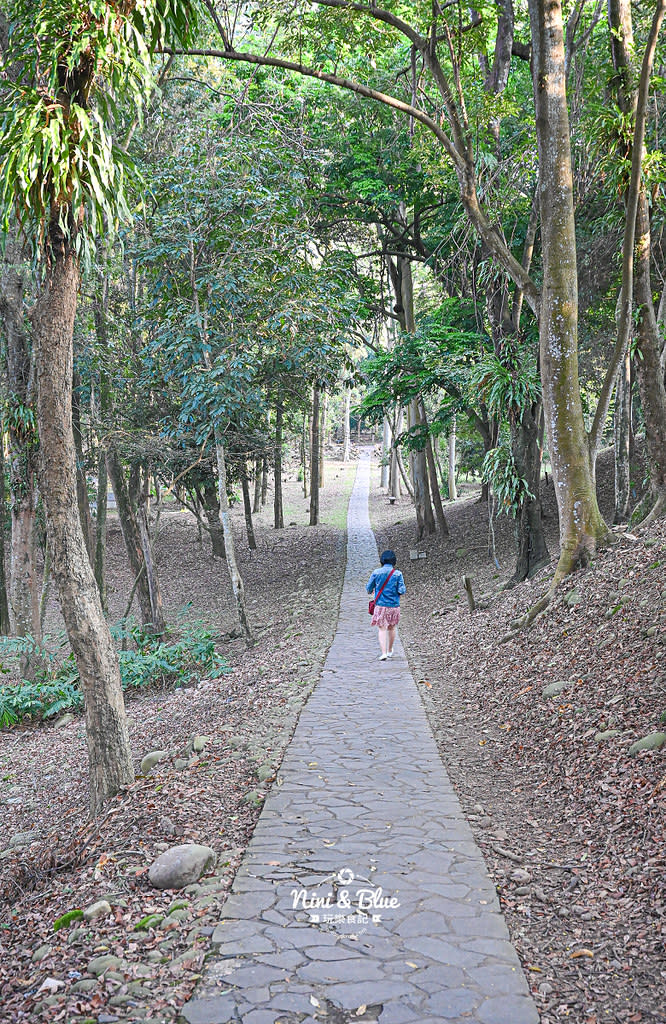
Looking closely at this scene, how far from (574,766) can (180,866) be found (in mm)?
2982

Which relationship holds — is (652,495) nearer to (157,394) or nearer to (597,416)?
(597,416)

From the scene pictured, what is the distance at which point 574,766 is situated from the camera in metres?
5.52

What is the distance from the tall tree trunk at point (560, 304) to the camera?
8484 millimetres

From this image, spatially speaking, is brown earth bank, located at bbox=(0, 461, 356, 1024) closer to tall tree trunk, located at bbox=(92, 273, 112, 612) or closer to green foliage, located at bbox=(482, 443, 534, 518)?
tall tree trunk, located at bbox=(92, 273, 112, 612)

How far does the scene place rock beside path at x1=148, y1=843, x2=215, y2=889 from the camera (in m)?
4.22

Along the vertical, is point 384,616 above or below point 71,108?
below

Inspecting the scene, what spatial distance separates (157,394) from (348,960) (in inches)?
456

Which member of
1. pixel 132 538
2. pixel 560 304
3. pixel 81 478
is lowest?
pixel 132 538

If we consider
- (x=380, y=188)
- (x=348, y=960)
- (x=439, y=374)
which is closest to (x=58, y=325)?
(x=348, y=960)

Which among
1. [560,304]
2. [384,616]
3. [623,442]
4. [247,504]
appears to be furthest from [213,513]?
[560,304]

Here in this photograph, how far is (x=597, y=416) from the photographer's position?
29.8 feet

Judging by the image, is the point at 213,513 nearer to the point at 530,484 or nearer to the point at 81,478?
the point at 81,478

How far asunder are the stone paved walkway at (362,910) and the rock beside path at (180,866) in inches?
10.2

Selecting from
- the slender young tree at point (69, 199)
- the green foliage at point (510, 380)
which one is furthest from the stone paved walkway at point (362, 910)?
the green foliage at point (510, 380)
